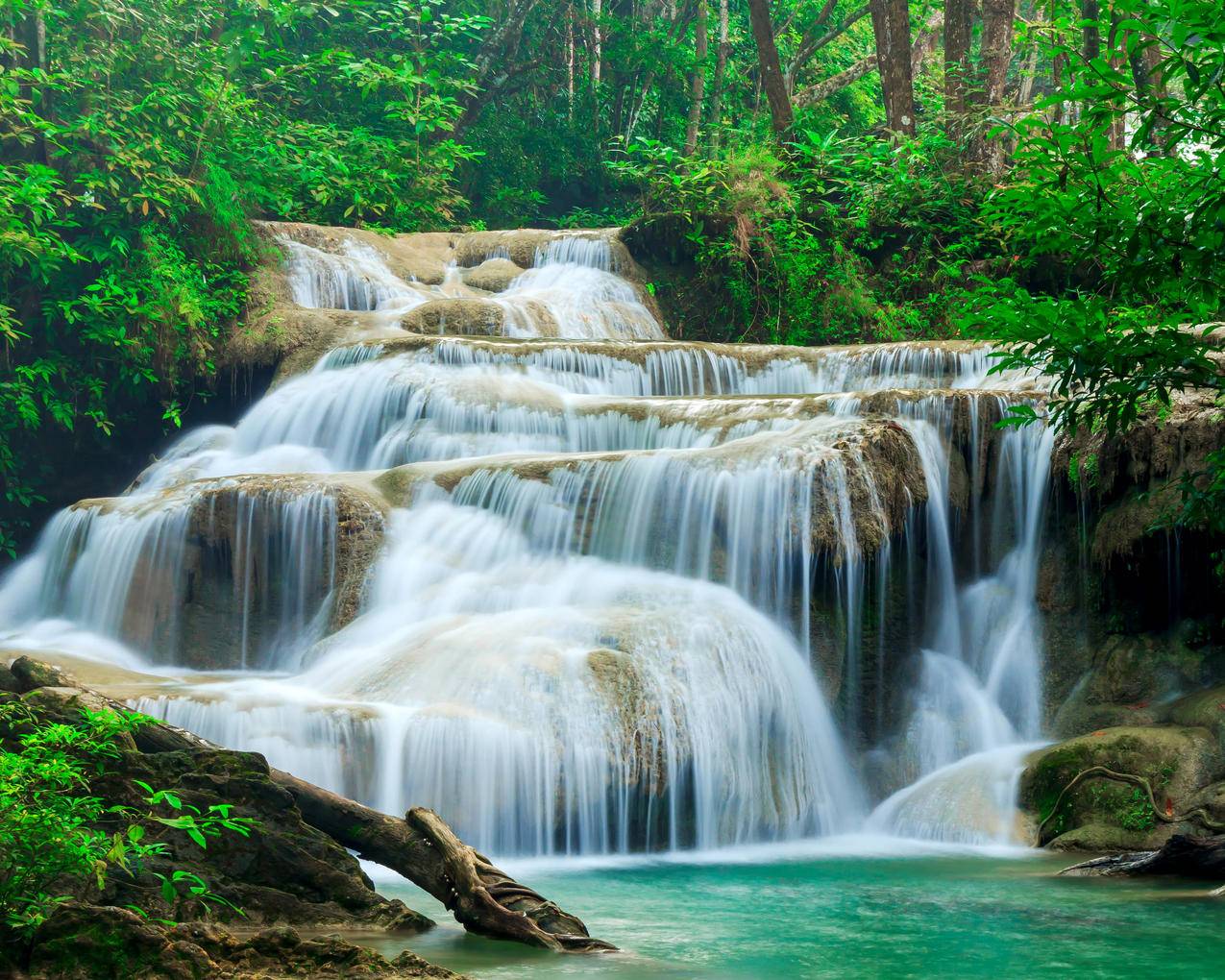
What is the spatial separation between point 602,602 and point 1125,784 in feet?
12.0

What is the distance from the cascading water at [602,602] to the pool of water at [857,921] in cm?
82

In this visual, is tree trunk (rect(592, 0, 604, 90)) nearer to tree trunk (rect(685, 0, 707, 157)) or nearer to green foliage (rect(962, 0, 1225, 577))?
tree trunk (rect(685, 0, 707, 157))

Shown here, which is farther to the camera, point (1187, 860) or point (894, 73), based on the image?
point (894, 73)

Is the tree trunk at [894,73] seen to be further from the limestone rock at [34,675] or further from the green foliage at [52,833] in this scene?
the green foliage at [52,833]

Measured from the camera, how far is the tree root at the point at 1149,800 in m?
7.14

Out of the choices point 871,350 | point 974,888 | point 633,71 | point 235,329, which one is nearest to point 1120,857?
point 974,888

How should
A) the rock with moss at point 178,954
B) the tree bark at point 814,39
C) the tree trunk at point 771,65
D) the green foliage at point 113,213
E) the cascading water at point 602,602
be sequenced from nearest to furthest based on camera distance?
the rock with moss at point 178,954 < the cascading water at point 602,602 < the green foliage at point 113,213 < the tree trunk at point 771,65 < the tree bark at point 814,39

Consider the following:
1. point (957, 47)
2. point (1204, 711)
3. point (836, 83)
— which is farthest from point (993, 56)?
point (1204, 711)

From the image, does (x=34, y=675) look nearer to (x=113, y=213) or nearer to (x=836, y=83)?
(x=113, y=213)

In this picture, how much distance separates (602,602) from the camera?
9.21 metres

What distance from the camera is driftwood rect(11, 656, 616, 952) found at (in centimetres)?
490

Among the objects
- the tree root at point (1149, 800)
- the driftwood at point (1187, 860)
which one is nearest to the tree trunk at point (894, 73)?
the tree root at point (1149, 800)

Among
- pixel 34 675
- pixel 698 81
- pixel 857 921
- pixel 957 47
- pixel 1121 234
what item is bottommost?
pixel 857 921

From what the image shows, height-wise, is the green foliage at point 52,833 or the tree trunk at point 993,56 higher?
the tree trunk at point 993,56
